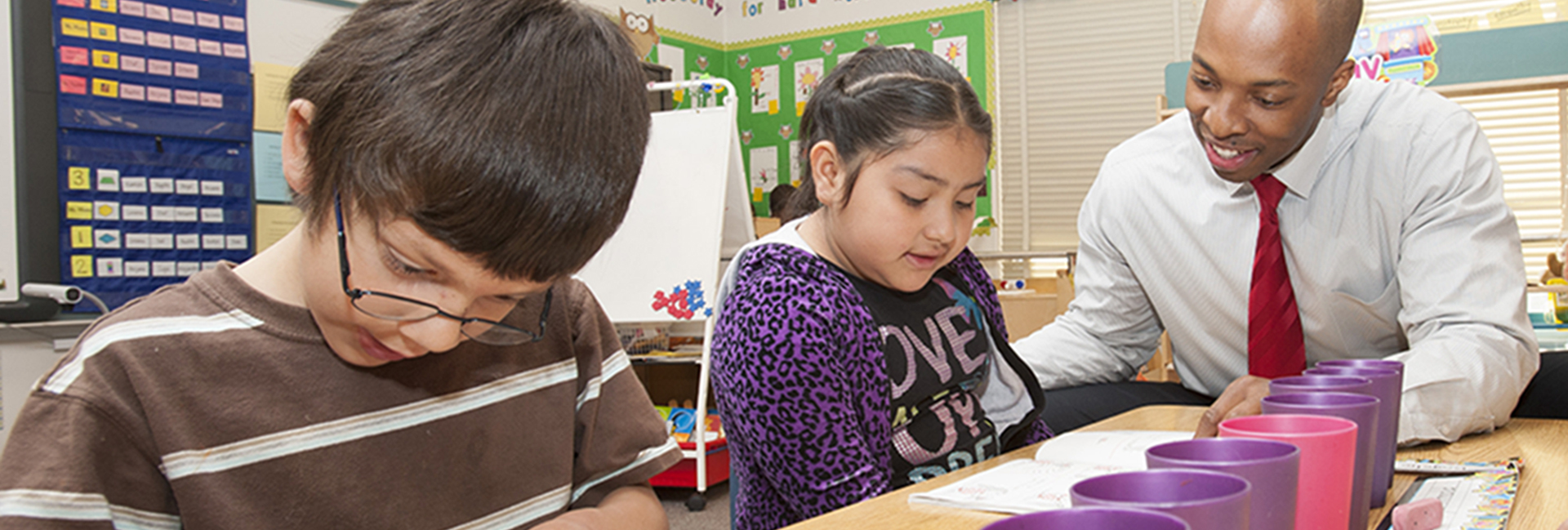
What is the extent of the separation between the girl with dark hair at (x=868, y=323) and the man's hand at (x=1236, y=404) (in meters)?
0.32

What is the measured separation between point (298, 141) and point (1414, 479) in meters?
1.01

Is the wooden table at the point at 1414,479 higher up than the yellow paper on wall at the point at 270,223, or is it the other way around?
the yellow paper on wall at the point at 270,223

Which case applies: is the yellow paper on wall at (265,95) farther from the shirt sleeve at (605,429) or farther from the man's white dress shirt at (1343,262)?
the shirt sleeve at (605,429)

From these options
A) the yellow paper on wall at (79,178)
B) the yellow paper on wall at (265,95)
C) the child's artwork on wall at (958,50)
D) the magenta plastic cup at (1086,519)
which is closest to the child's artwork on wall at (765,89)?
the child's artwork on wall at (958,50)

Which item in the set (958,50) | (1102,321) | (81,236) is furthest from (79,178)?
(958,50)

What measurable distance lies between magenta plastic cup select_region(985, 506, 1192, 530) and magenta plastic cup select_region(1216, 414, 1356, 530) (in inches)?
8.9

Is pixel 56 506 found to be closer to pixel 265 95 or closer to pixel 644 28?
pixel 265 95

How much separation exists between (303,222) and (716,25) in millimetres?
5452

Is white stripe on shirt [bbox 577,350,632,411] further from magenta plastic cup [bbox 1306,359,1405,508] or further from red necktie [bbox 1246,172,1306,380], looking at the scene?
red necktie [bbox 1246,172,1306,380]

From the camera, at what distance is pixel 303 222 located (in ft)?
2.34

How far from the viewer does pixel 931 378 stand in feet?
4.16

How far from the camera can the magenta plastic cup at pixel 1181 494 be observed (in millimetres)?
379

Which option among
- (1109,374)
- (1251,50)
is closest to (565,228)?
(1251,50)

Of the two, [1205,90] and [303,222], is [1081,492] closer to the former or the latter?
[303,222]
